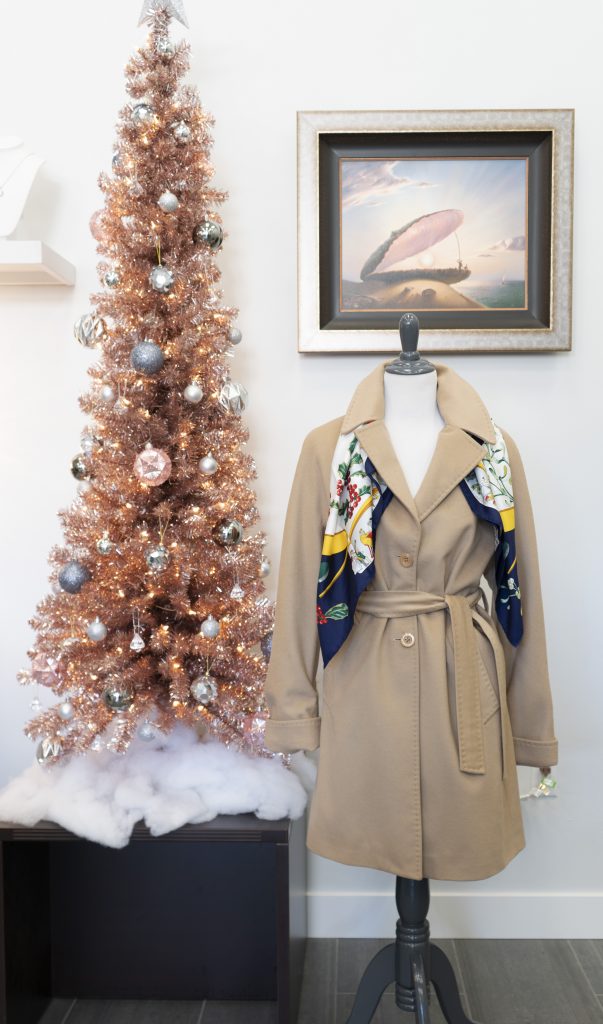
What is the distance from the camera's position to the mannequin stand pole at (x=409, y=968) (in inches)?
64.2

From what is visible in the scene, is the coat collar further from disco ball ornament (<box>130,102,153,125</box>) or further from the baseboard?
the baseboard

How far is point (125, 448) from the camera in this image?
1847 mm

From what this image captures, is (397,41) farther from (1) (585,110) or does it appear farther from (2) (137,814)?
(2) (137,814)

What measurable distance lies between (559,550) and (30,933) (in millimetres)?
1629

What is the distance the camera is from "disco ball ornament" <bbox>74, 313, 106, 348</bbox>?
1.84 m

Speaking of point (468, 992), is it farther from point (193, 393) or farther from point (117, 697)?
point (193, 393)

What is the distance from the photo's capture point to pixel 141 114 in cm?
182

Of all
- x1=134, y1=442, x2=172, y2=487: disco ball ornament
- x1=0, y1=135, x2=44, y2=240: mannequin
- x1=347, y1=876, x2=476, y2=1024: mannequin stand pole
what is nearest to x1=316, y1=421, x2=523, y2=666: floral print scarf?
x1=134, y1=442, x2=172, y2=487: disco ball ornament

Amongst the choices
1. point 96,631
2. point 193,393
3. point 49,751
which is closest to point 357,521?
point 193,393

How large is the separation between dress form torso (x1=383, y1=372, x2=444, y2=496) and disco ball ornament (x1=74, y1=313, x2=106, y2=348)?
26.6 inches

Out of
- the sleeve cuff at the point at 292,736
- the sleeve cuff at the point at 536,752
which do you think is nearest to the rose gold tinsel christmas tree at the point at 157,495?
the sleeve cuff at the point at 292,736

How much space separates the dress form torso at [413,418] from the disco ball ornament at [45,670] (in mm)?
907

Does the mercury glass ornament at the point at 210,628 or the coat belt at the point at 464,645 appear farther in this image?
the mercury glass ornament at the point at 210,628

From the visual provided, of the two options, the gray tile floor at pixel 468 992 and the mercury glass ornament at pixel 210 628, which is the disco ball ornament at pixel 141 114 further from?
the gray tile floor at pixel 468 992
